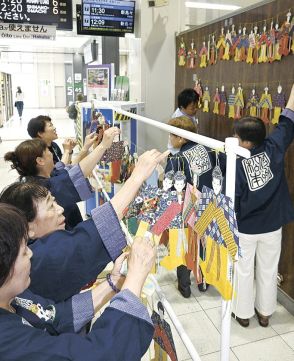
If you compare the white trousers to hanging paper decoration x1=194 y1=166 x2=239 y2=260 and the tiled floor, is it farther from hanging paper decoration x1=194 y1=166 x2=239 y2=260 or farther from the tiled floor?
hanging paper decoration x1=194 y1=166 x2=239 y2=260

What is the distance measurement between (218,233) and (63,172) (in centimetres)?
133

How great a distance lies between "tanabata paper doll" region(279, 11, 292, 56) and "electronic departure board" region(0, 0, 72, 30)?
3.54 metres

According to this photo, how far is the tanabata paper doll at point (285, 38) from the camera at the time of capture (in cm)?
248

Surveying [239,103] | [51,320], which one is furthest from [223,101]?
[51,320]

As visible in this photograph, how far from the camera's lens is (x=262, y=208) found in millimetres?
2432

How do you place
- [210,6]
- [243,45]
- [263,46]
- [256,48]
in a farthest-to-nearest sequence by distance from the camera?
[210,6] < [243,45] < [256,48] < [263,46]

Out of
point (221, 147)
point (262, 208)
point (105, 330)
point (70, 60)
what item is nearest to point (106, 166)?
point (262, 208)

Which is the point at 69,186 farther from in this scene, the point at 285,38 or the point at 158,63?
the point at 158,63

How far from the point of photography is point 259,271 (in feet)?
8.65

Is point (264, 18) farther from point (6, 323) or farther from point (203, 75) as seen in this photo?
point (6, 323)

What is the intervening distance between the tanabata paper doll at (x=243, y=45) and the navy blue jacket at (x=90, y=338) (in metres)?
2.54

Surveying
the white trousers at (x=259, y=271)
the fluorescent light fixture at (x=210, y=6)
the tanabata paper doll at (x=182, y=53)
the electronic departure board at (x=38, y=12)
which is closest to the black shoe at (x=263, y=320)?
the white trousers at (x=259, y=271)

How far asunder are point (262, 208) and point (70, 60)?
22821 millimetres

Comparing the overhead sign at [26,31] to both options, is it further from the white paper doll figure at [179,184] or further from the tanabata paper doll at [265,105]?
the white paper doll figure at [179,184]
